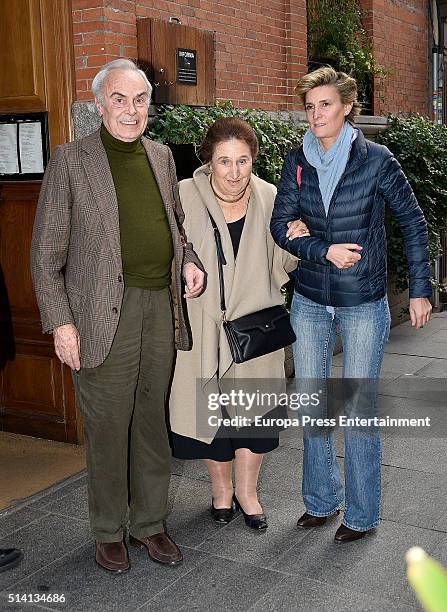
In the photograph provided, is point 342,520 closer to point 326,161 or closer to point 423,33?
point 326,161

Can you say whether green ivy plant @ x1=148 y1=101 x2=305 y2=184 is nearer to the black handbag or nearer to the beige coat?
the beige coat

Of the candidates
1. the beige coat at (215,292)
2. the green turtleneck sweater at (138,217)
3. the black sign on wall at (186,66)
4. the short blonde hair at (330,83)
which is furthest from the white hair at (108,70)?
the black sign on wall at (186,66)

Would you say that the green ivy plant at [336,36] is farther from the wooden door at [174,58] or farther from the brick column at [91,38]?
the brick column at [91,38]

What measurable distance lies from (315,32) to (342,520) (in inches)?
235

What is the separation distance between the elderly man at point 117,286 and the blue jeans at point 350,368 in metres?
0.53

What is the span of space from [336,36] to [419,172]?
1.68 meters

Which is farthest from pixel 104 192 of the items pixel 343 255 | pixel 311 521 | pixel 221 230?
pixel 311 521

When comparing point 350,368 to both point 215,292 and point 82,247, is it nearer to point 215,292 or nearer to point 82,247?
point 215,292

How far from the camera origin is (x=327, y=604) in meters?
2.89

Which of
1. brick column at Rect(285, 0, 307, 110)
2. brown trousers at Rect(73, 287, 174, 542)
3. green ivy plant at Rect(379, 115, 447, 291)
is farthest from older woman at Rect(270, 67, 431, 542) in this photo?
green ivy plant at Rect(379, 115, 447, 291)

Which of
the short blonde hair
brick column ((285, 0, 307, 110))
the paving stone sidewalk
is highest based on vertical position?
brick column ((285, 0, 307, 110))

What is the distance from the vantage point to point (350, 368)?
128 inches

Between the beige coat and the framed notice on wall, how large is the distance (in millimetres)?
1740

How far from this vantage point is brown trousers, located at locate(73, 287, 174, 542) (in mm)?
3047
